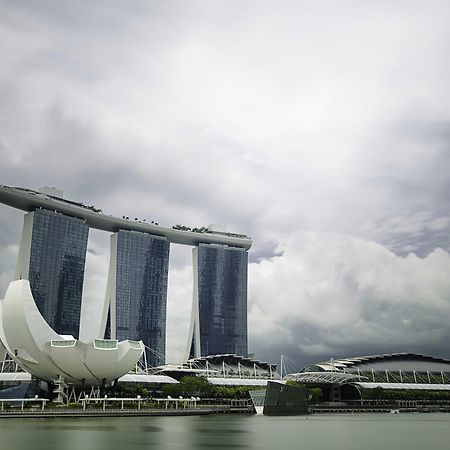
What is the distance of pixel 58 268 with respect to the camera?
16262 cm

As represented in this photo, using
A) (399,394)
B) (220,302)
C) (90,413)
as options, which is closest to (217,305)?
(220,302)

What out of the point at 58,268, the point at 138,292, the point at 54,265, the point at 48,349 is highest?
the point at 54,265

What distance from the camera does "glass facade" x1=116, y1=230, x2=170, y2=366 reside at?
582 ft

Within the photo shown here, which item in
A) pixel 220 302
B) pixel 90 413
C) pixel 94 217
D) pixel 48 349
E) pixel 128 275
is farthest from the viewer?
pixel 220 302

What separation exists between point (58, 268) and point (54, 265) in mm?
1384

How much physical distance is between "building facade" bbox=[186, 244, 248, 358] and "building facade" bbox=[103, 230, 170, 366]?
10613 mm

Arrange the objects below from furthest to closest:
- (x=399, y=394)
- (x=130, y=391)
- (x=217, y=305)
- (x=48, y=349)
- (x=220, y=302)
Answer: (x=220, y=302) → (x=217, y=305) → (x=399, y=394) → (x=130, y=391) → (x=48, y=349)

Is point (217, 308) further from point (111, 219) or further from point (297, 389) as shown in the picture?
point (297, 389)

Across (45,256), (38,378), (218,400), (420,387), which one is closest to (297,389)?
(218,400)

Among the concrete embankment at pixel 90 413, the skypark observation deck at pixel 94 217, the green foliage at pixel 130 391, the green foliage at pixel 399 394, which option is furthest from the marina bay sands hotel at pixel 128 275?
the concrete embankment at pixel 90 413

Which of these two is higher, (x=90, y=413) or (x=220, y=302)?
(x=220, y=302)

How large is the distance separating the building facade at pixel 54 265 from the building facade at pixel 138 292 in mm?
12434

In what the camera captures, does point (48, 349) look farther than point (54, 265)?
No

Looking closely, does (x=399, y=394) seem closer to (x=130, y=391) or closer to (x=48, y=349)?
(x=130, y=391)
